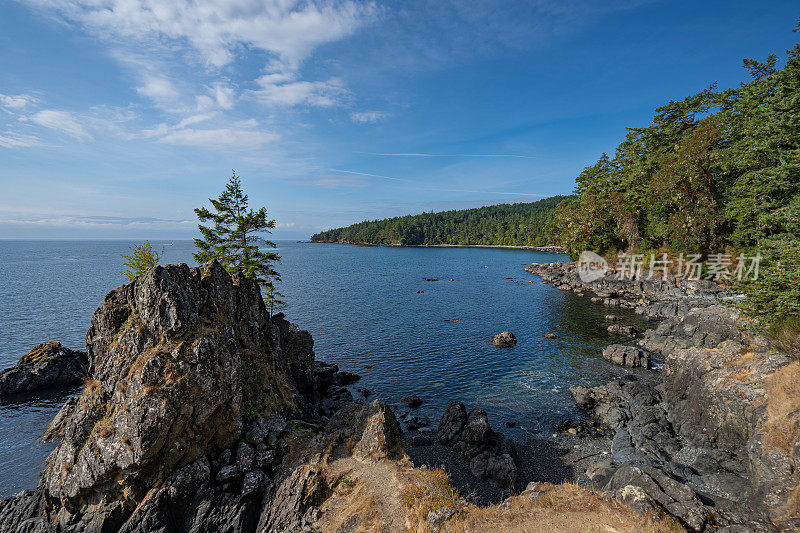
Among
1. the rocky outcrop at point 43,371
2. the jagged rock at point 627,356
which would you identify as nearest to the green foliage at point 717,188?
the jagged rock at point 627,356

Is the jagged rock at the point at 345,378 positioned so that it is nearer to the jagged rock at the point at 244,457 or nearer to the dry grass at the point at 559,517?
the jagged rock at the point at 244,457

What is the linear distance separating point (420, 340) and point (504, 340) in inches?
462

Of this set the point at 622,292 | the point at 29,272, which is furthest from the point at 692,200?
the point at 29,272

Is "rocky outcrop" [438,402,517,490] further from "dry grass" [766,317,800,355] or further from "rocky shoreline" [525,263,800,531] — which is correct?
"dry grass" [766,317,800,355]

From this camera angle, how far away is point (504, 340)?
4725 centimetres

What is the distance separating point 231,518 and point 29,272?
146 m

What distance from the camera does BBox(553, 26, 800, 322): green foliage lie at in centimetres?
3234

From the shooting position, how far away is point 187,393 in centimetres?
2011

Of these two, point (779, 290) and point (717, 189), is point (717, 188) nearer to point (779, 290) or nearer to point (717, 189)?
point (717, 189)

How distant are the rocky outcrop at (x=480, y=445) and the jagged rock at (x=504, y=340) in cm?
2045

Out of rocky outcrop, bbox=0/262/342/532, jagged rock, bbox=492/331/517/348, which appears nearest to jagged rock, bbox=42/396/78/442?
rocky outcrop, bbox=0/262/342/532

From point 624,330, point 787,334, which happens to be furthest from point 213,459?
point 624,330

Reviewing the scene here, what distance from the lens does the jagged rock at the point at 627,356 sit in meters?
38.6

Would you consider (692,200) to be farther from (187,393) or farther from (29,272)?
(29,272)
